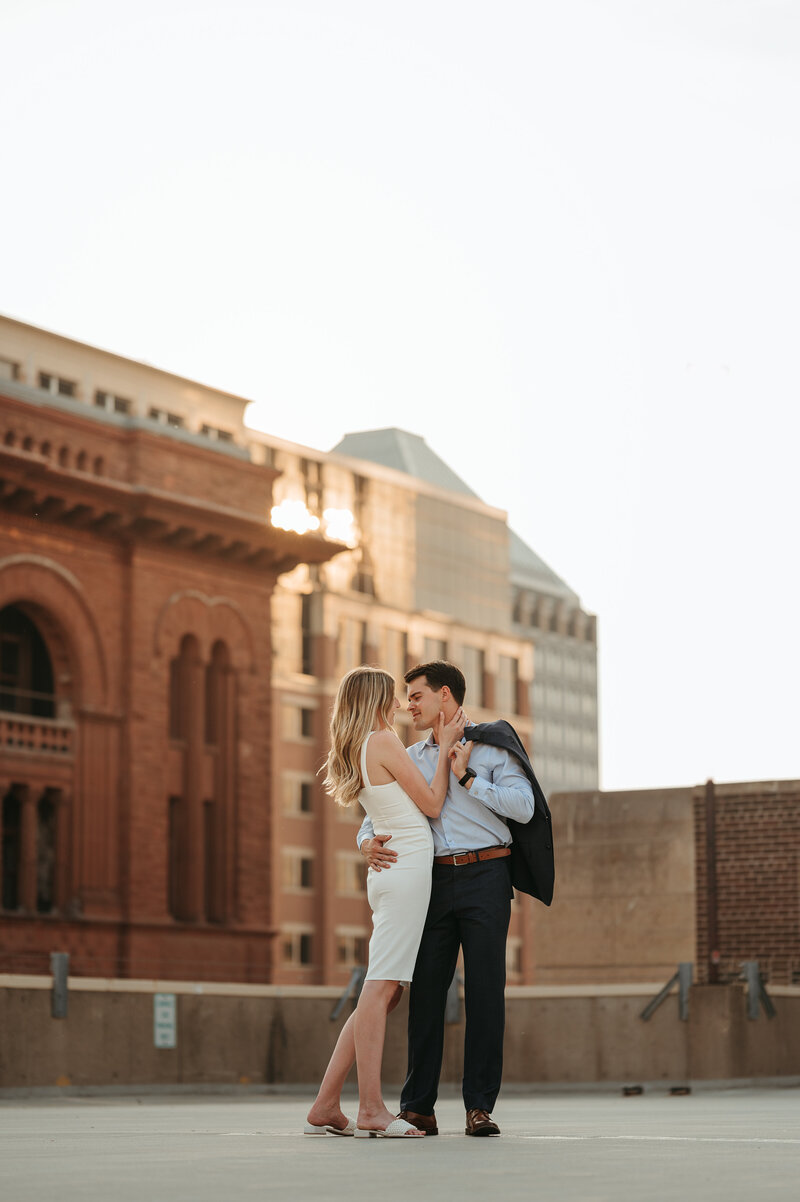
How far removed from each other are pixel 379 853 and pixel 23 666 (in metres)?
38.5

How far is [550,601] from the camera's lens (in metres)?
150

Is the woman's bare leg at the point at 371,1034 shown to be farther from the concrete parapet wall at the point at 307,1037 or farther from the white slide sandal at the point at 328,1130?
the concrete parapet wall at the point at 307,1037

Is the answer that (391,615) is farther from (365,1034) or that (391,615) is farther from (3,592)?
(365,1034)

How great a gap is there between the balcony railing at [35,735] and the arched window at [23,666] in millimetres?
571

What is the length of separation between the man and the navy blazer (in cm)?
3

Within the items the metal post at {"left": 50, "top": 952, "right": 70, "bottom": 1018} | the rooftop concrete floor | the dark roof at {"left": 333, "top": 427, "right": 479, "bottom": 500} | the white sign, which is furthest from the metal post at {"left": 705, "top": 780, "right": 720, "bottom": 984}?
the dark roof at {"left": 333, "top": 427, "right": 479, "bottom": 500}

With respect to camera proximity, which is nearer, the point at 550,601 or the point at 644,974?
the point at 644,974

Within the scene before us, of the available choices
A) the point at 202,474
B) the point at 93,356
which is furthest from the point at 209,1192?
the point at 93,356

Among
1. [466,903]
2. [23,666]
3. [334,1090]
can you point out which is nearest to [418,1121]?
[334,1090]

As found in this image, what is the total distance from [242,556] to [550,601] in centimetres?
10164

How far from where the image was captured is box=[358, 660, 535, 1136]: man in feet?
25.2

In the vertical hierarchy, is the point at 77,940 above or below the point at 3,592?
below

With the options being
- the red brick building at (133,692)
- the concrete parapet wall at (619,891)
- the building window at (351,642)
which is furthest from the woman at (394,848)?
the building window at (351,642)

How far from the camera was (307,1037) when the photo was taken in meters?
21.8
